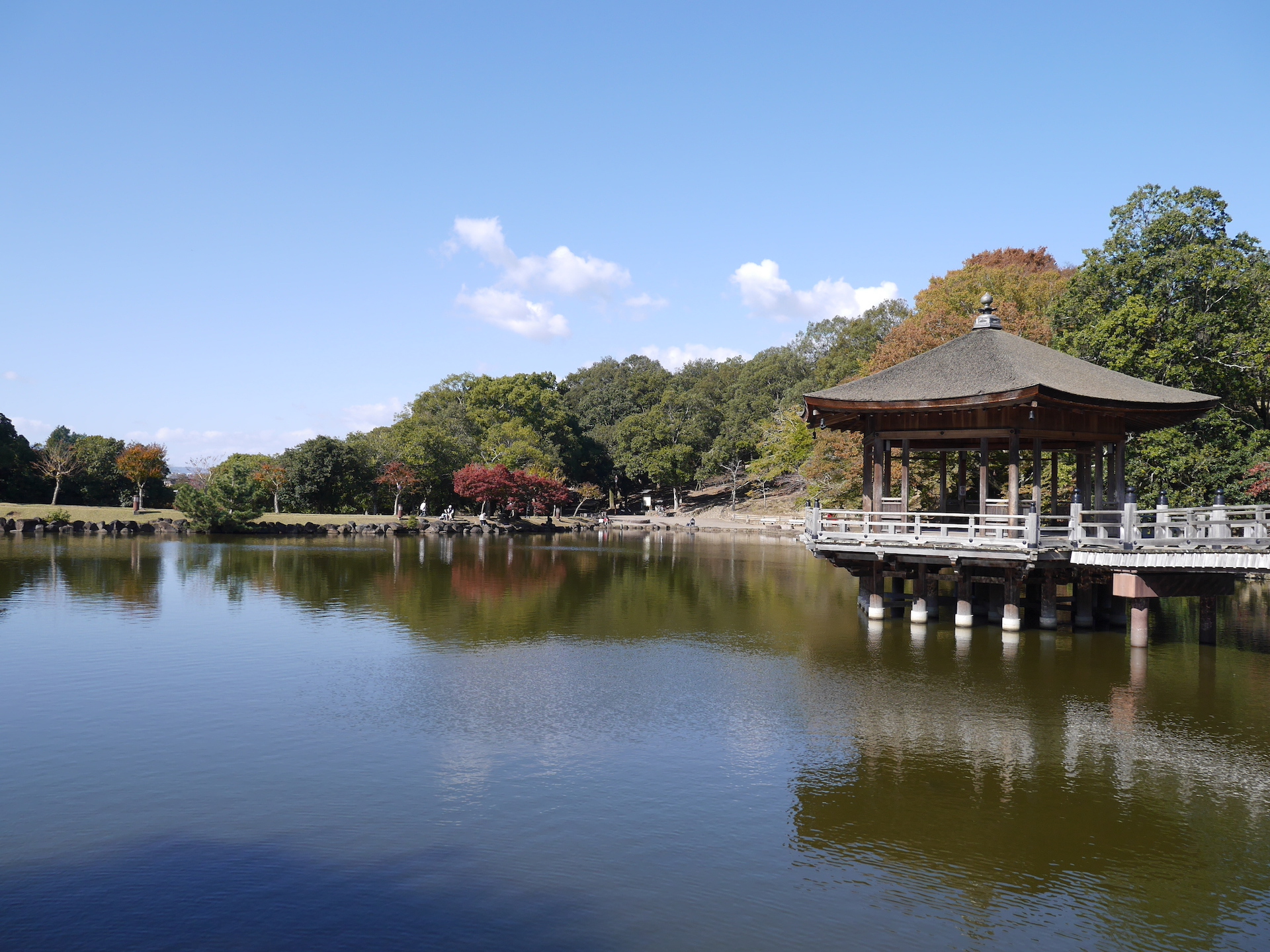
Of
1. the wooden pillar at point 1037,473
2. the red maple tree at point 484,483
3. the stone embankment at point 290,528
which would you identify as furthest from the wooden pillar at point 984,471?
the red maple tree at point 484,483

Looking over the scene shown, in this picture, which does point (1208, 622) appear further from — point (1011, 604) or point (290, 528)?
point (290, 528)

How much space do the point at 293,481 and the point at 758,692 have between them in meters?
53.8

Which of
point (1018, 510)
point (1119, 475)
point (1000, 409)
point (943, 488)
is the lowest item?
point (1018, 510)

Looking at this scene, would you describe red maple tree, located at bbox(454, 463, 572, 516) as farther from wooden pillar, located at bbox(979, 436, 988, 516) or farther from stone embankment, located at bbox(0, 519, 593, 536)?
wooden pillar, located at bbox(979, 436, 988, 516)

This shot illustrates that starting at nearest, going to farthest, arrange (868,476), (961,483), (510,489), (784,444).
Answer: (868,476) → (961,483) → (784,444) → (510,489)

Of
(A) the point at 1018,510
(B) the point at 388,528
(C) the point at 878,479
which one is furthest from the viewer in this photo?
(B) the point at 388,528

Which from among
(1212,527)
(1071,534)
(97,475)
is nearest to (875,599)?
(1071,534)

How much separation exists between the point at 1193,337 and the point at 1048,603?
47.8 feet

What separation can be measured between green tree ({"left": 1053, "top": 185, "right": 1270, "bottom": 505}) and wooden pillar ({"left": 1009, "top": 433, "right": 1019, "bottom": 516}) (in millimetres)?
10728

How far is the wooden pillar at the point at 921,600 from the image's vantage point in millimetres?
21422

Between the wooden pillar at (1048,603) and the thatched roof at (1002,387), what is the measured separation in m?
4.09

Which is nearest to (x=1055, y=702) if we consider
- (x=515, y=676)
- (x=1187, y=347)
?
(x=515, y=676)

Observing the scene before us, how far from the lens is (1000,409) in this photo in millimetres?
20781

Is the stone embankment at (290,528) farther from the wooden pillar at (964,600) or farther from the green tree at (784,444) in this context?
the wooden pillar at (964,600)
